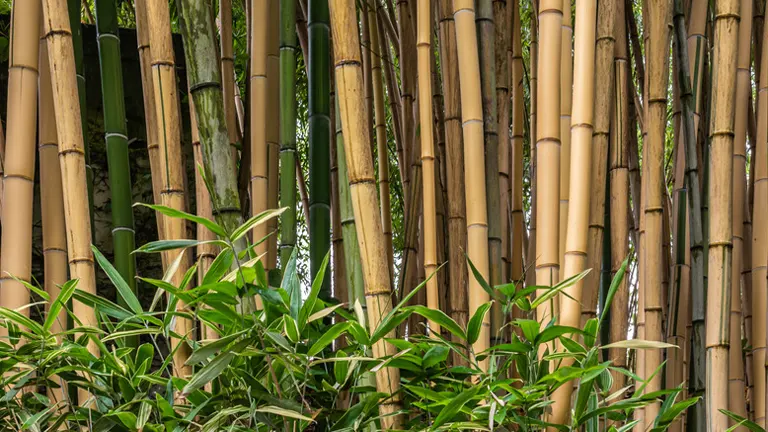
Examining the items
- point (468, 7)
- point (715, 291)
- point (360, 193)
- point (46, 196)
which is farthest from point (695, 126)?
point (46, 196)

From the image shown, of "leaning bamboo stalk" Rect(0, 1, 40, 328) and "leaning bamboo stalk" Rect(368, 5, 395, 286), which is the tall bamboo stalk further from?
"leaning bamboo stalk" Rect(368, 5, 395, 286)

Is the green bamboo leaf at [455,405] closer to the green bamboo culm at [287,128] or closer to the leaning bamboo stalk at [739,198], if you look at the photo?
the green bamboo culm at [287,128]

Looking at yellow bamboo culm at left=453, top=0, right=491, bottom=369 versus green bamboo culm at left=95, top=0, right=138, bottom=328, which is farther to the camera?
green bamboo culm at left=95, top=0, right=138, bottom=328

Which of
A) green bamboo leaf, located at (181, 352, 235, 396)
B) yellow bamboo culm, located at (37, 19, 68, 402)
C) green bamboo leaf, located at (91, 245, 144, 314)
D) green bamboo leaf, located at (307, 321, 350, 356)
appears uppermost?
yellow bamboo culm, located at (37, 19, 68, 402)

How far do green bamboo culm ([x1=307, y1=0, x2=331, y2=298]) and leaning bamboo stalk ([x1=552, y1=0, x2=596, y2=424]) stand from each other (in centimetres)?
32

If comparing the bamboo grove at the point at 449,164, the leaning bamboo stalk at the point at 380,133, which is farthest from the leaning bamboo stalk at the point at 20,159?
the leaning bamboo stalk at the point at 380,133

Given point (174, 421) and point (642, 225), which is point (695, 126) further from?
point (174, 421)

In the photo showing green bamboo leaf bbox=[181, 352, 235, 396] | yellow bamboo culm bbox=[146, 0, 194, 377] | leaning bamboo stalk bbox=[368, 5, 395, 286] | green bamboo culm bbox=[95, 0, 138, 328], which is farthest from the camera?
leaning bamboo stalk bbox=[368, 5, 395, 286]

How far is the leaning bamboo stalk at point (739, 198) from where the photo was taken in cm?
117

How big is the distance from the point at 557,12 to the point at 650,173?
1.11 ft

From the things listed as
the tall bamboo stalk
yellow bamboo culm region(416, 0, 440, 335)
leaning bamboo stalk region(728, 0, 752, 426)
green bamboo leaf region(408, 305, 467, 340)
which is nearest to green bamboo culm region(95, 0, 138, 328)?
the tall bamboo stalk

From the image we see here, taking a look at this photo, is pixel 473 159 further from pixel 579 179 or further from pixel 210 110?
pixel 210 110

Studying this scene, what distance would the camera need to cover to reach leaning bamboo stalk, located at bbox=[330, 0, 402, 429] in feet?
2.65

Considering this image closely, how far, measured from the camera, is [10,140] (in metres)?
0.98
